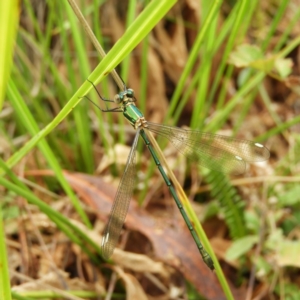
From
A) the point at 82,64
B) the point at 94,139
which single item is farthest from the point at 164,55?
the point at 82,64

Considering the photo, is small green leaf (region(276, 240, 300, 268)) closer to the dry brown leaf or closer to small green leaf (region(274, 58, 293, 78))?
the dry brown leaf

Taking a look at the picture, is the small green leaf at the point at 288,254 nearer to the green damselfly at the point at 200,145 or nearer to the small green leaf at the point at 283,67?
the green damselfly at the point at 200,145

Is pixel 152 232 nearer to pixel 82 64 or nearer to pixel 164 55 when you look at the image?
pixel 82 64

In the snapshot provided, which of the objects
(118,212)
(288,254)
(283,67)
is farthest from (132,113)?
(288,254)

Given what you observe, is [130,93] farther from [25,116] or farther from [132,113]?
[25,116]

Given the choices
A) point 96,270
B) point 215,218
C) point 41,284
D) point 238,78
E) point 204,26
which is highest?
point 238,78

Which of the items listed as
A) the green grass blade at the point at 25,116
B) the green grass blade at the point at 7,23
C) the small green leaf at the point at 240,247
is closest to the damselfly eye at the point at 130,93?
the green grass blade at the point at 25,116
